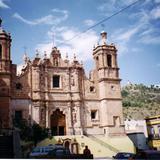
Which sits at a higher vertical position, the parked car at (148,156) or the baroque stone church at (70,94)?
the baroque stone church at (70,94)

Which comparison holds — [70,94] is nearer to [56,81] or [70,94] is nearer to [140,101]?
[56,81]

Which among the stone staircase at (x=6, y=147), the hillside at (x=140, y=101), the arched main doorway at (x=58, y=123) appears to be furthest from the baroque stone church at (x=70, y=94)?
the stone staircase at (x=6, y=147)

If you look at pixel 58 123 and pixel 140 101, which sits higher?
pixel 140 101

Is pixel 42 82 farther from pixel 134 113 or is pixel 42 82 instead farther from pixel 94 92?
pixel 134 113

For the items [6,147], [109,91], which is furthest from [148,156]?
[109,91]

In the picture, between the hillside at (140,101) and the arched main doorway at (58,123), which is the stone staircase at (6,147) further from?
the arched main doorway at (58,123)

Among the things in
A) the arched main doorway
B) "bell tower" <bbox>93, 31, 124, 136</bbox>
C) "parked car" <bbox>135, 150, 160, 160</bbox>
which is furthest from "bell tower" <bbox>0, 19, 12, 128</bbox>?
"parked car" <bbox>135, 150, 160, 160</bbox>

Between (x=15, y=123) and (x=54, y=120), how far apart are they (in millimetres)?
2201

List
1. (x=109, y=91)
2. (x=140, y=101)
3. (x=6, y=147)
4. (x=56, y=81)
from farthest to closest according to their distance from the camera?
(x=56, y=81) < (x=109, y=91) < (x=140, y=101) < (x=6, y=147)

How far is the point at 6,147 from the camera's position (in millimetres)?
7215

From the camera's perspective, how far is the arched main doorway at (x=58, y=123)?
50.8ft

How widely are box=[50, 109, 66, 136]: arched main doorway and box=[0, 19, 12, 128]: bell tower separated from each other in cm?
252

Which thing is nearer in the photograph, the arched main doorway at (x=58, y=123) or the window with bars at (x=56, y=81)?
the arched main doorway at (x=58, y=123)

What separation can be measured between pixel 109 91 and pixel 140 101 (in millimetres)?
5949
